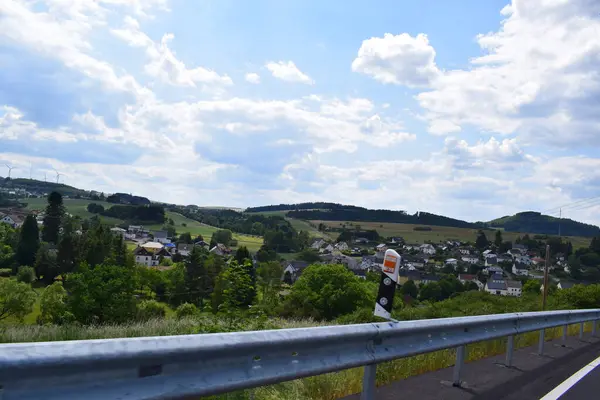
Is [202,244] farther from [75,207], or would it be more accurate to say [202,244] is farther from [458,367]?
[458,367]

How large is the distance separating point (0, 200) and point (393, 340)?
625 ft

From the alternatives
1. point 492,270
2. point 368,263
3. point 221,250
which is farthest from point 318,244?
point 492,270

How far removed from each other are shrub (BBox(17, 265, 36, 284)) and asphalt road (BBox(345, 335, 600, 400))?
95.3m

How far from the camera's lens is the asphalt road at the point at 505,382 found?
21.9 feet

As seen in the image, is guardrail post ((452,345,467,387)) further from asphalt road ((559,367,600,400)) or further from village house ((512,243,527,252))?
village house ((512,243,527,252))

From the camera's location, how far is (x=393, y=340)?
574 cm

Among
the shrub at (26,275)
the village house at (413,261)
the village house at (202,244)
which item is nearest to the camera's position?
the shrub at (26,275)

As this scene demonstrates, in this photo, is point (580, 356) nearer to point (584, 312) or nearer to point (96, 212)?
point (584, 312)

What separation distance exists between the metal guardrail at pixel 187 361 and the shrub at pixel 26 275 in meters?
98.2

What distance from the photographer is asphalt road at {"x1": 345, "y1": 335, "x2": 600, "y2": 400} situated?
263 inches

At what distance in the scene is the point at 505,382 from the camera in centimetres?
773

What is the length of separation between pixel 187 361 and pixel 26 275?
100 m

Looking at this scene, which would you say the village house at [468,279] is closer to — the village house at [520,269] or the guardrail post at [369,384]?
the village house at [520,269]

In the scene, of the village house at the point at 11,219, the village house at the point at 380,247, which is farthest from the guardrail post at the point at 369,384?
the village house at the point at 11,219
